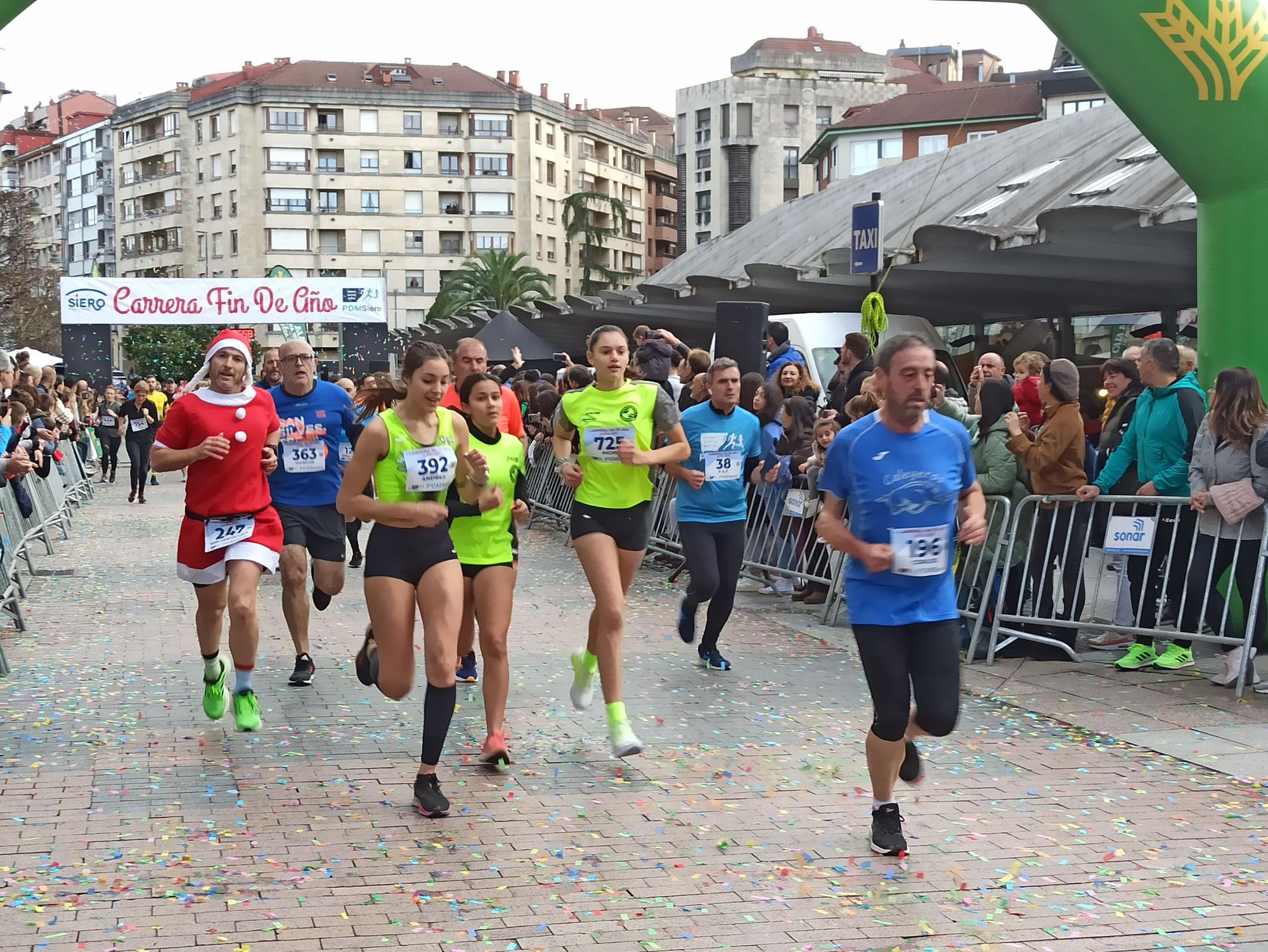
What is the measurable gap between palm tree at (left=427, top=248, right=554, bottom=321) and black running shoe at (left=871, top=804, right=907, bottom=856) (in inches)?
3620

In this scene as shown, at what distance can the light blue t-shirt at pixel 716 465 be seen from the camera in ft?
31.5

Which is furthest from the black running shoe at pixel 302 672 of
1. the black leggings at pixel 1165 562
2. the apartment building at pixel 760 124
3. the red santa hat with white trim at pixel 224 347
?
the apartment building at pixel 760 124

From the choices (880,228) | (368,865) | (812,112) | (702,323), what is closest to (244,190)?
(812,112)

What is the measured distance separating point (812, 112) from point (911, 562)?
109 meters

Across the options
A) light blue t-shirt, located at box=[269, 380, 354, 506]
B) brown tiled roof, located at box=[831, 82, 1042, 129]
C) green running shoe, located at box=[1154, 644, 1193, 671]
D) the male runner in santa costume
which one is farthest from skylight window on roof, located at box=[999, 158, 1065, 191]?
brown tiled roof, located at box=[831, 82, 1042, 129]

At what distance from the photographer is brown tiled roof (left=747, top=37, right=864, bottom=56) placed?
379 feet

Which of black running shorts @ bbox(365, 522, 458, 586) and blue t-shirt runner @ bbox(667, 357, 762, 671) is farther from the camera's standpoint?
blue t-shirt runner @ bbox(667, 357, 762, 671)

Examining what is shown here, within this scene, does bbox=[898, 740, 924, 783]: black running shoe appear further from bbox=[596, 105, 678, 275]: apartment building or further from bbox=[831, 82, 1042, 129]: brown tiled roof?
bbox=[596, 105, 678, 275]: apartment building

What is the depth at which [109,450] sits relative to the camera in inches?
1289

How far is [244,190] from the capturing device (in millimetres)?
112250

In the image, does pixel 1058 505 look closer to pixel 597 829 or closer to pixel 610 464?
pixel 610 464

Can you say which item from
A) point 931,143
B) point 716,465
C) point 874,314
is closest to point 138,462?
point 874,314

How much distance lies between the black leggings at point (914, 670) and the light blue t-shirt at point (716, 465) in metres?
3.72

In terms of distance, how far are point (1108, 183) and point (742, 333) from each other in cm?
582
